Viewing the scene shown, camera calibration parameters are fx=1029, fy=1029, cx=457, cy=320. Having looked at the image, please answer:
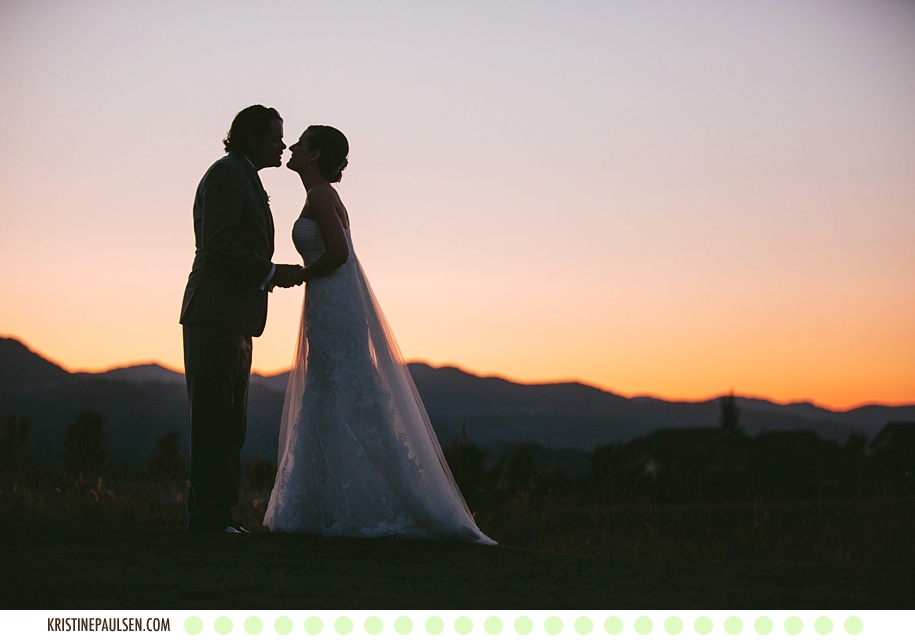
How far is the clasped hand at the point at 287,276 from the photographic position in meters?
5.91

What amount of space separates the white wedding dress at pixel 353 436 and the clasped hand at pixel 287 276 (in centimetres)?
9

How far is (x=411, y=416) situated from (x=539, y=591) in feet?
7.25

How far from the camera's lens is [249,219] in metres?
5.89

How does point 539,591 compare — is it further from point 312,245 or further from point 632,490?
point 632,490

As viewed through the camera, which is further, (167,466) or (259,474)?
(259,474)

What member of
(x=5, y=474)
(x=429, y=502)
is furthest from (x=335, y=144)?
(x=5, y=474)
